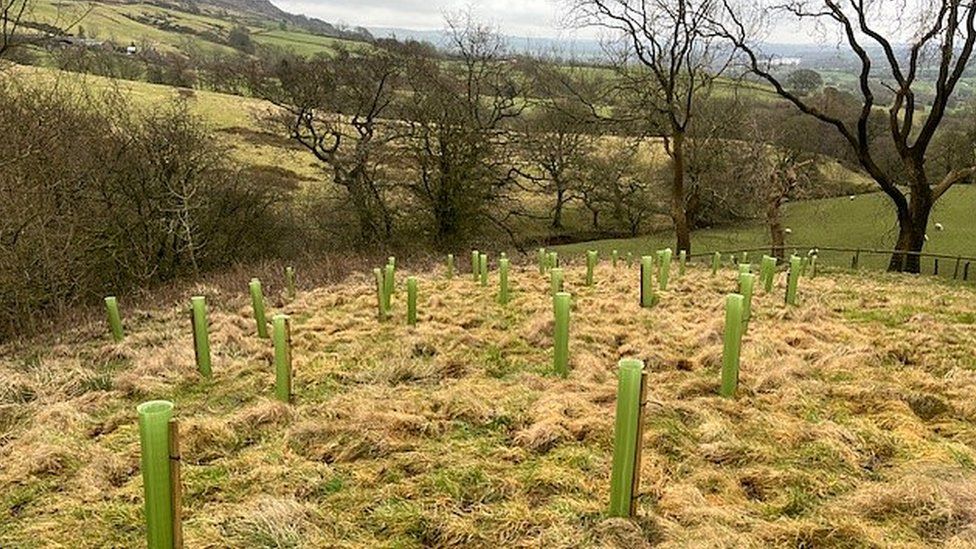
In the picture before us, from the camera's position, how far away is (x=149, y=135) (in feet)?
61.7

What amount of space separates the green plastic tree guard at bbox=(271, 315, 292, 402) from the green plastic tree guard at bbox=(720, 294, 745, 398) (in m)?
3.39

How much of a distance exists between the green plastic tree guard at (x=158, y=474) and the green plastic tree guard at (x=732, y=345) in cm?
379

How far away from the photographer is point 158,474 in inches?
104

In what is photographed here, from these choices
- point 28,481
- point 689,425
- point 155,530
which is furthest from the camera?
point 689,425

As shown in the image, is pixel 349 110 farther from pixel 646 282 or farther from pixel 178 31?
pixel 178 31

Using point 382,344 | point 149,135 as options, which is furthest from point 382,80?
point 382,344

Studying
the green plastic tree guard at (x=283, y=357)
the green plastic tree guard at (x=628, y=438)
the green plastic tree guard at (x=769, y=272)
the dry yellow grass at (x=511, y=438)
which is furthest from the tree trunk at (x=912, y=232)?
the green plastic tree guard at (x=283, y=357)

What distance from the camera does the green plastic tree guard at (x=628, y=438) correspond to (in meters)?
2.95

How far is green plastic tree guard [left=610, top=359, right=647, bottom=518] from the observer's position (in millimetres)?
2945

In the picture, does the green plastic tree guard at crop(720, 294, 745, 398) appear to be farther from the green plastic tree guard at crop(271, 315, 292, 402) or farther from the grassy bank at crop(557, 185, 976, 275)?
the grassy bank at crop(557, 185, 976, 275)

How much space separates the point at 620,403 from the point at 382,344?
12.7 ft

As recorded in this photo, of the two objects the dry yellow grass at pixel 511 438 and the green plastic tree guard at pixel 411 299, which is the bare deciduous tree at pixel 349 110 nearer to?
the green plastic tree guard at pixel 411 299

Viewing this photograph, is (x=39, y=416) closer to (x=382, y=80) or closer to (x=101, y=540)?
(x=101, y=540)

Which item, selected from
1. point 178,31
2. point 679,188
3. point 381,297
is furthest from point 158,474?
point 178,31
